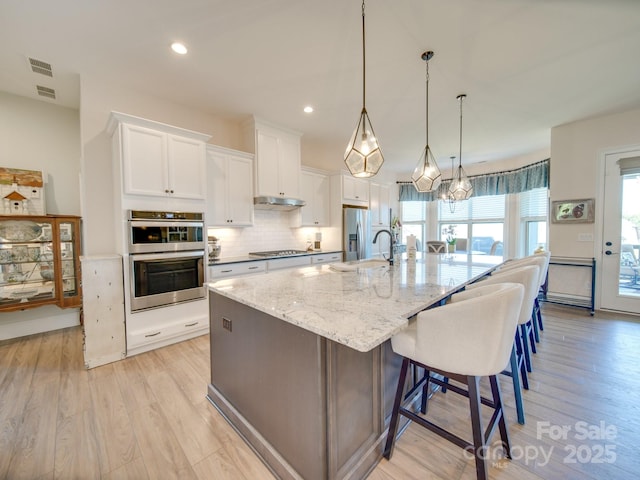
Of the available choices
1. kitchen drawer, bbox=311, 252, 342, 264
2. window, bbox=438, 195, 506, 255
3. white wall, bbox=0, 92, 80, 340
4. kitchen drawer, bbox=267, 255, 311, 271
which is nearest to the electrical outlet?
kitchen drawer, bbox=267, 255, 311, 271

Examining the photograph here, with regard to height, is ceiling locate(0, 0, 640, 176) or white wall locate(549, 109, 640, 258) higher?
ceiling locate(0, 0, 640, 176)

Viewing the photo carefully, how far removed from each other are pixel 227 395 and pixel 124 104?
3.25 meters

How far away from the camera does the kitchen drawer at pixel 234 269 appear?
3.09m

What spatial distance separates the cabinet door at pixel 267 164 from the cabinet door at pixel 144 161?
1269 mm

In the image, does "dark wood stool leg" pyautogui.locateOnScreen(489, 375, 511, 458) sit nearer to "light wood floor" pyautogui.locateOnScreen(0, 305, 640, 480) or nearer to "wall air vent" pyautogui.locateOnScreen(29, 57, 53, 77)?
"light wood floor" pyautogui.locateOnScreen(0, 305, 640, 480)

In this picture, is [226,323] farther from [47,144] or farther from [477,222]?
[477,222]

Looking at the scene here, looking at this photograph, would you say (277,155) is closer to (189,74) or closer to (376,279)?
(189,74)

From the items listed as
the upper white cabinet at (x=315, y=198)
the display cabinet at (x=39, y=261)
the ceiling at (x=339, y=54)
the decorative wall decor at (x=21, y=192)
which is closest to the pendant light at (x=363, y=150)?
the ceiling at (x=339, y=54)

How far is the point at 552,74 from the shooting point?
2629 millimetres

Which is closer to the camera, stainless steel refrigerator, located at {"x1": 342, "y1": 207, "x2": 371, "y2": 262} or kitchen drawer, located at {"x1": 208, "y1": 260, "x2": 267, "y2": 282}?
kitchen drawer, located at {"x1": 208, "y1": 260, "x2": 267, "y2": 282}

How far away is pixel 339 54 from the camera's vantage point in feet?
7.61

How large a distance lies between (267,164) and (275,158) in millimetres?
179

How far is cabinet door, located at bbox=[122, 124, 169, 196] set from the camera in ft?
8.21

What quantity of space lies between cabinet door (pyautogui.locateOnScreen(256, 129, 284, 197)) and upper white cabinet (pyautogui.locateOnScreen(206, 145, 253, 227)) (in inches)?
5.1
